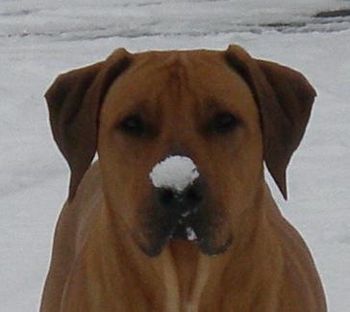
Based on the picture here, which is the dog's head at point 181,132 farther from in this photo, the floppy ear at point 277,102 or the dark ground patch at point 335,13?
the dark ground patch at point 335,13

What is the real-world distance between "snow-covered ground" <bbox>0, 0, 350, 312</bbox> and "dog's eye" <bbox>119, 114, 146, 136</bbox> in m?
2.47

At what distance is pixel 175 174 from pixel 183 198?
0.28ft

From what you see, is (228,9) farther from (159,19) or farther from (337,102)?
(337,102)

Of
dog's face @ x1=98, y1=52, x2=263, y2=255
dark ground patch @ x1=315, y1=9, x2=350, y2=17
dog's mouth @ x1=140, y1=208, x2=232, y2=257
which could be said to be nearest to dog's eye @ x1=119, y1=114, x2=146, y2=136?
dog's face @ x1=98, y1=52, x2=263, y2=255

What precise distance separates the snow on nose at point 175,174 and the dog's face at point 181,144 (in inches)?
0.7

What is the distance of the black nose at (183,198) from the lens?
376 centimetres

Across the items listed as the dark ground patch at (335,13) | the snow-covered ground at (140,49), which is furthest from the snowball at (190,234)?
the dark ground patch at (335,13)

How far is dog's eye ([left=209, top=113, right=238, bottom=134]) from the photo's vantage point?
3.93 m

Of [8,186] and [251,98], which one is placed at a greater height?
[251,98]

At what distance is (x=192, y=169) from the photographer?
3.76 metres

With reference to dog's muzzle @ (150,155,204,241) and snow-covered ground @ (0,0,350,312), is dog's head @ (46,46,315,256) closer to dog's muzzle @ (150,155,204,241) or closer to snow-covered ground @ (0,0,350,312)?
dog's muzzle @ (150,155,204,241)

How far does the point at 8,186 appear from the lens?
7668mm

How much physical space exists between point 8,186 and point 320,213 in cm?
172

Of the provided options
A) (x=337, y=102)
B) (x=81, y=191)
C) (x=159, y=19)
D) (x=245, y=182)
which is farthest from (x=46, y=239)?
(x=159, y=19)
